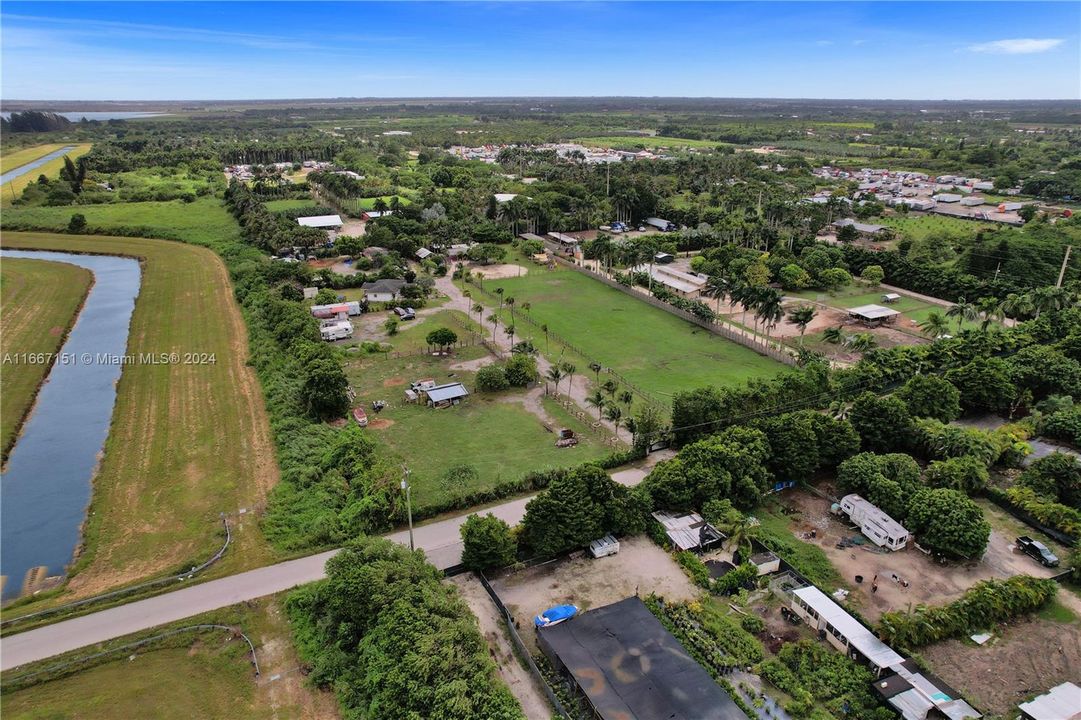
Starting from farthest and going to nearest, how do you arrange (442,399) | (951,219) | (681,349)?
1. (951,219)
2. (681,349)
3. (442,399)

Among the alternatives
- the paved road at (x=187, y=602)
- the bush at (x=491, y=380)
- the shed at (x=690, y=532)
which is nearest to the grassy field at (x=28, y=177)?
the bush at (x=491, y=380)

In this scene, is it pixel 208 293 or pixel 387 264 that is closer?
pixel 208 293

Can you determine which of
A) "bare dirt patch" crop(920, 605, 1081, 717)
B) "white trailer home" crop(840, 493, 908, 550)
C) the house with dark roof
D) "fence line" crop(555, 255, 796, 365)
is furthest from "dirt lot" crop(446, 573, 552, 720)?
the house with dark roof

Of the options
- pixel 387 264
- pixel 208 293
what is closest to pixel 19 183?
pixel 208 293

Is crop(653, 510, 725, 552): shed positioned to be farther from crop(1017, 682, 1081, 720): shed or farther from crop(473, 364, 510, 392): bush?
crop(473, 364, 510, 392): bush

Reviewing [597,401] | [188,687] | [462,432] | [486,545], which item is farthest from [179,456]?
[597,401]

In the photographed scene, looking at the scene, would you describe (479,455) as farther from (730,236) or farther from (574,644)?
(730,236)
